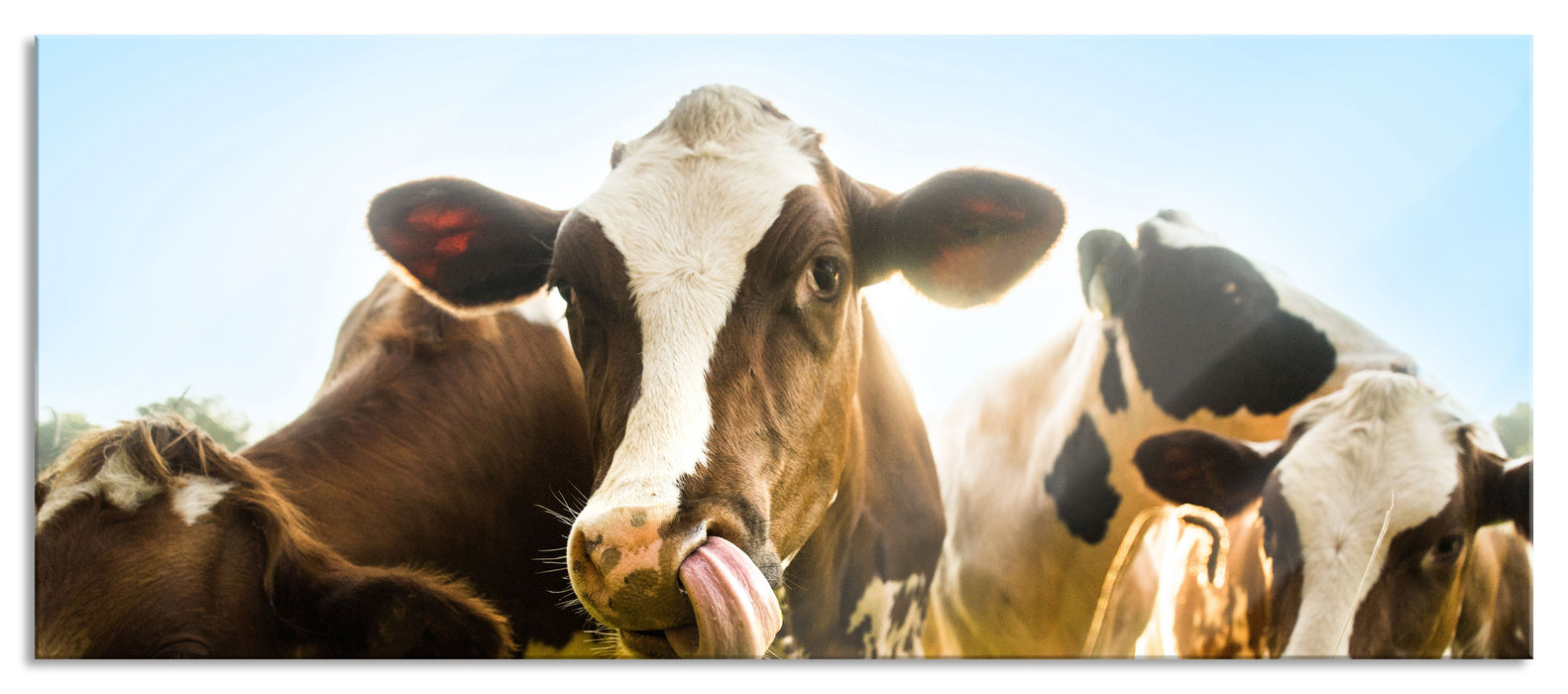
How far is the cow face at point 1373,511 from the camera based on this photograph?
5.20 ft

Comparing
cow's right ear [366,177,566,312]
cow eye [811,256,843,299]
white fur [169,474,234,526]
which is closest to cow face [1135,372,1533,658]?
cow eye [811,256,843,299]

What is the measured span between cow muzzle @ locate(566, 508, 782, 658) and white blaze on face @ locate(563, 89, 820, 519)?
3 cm

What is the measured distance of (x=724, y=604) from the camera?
109 cm

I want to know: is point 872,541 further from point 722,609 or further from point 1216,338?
point 1216,338

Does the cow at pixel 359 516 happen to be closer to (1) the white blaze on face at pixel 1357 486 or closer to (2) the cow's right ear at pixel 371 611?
(2) the cow's right ear at pixel 371 611

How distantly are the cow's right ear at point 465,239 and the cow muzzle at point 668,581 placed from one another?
0.58 meters

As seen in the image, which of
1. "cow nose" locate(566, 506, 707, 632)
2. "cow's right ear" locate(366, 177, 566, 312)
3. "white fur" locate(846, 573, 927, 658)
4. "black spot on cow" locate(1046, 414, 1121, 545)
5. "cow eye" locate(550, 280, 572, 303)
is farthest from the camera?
"black spot on cow" locate(1046, 414, 1121, 545)

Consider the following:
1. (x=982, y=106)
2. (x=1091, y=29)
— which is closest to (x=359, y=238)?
(x=982, y=106)

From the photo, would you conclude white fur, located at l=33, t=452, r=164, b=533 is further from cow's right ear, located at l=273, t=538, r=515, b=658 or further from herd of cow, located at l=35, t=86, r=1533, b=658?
cow's right ear, located at l=273, t=538, r=515, b=658

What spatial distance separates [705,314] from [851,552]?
563 millimetres

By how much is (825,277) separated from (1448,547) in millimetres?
1099

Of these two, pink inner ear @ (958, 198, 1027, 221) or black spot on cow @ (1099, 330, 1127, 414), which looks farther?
black spot on cow @ (1099, 330, 1127, 414)

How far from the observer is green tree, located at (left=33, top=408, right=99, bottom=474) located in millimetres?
1618
